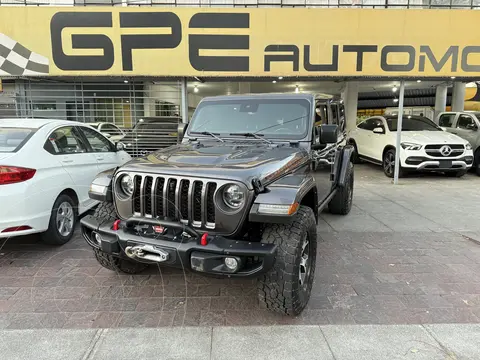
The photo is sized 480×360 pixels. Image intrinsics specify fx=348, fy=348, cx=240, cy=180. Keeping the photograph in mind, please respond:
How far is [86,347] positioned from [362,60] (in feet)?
25.0

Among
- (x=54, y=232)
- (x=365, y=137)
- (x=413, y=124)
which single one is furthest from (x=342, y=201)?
(x=365, y=137)

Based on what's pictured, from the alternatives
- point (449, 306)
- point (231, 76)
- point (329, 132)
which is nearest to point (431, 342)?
point (449, 306)

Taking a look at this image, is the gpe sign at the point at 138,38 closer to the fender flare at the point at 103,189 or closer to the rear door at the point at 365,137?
the rear door at the point at 365,137

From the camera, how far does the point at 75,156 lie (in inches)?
188

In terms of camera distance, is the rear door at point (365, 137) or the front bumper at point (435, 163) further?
the rear door at point (365, 137)

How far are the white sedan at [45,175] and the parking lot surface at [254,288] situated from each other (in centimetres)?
40

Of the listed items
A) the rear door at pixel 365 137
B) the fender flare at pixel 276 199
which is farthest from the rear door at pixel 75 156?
the rear door at pixel 365 137

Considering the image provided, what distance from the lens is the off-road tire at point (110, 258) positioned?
309 centimetres

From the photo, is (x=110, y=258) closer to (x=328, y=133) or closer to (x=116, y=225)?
(x=116, y=225)

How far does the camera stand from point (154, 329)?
272cm

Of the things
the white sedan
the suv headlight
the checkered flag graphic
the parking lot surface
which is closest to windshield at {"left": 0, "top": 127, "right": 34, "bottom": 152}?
the white sedan

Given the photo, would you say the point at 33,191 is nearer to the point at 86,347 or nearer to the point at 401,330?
the point at 86,347

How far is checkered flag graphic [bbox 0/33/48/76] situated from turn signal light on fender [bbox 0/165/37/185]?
490 centimetres

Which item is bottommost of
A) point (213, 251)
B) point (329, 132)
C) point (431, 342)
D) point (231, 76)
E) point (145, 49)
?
point (431, 342)
